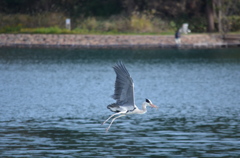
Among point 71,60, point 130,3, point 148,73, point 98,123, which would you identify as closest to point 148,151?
point 98,123

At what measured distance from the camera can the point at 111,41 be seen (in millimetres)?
42969

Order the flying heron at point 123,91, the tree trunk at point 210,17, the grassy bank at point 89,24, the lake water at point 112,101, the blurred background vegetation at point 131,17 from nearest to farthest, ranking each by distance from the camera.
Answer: the flying heron at point 123,91 < the lake water at point 112,101 < the grassy bank at point 89,24 < the blurred background vegetation at point 131,17 < the tree trunk at point 210,17

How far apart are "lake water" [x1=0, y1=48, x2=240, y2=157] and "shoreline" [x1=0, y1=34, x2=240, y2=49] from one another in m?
4.15

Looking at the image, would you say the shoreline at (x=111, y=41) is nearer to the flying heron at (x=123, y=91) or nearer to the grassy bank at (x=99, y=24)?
the grassy bank at (x=99, y=24)

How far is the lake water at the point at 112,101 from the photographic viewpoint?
13938 mm

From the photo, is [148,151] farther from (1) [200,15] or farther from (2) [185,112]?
(1) [200,15]

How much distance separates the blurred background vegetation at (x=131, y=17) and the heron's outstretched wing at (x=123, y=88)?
1246 inches

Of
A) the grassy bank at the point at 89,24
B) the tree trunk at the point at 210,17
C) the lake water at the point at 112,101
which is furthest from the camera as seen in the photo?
the tree trunk at the point at 210,17

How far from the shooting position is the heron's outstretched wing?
12.4 meters

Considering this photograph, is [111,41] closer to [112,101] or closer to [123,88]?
[112,101]

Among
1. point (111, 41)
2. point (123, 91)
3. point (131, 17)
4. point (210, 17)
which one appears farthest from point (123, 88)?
point (210, 17)

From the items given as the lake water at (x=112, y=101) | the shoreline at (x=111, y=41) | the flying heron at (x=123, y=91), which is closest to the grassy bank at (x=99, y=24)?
the shoreline at (x=111, y=41)

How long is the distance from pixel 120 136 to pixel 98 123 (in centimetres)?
196

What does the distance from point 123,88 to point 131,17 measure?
3383 cm
